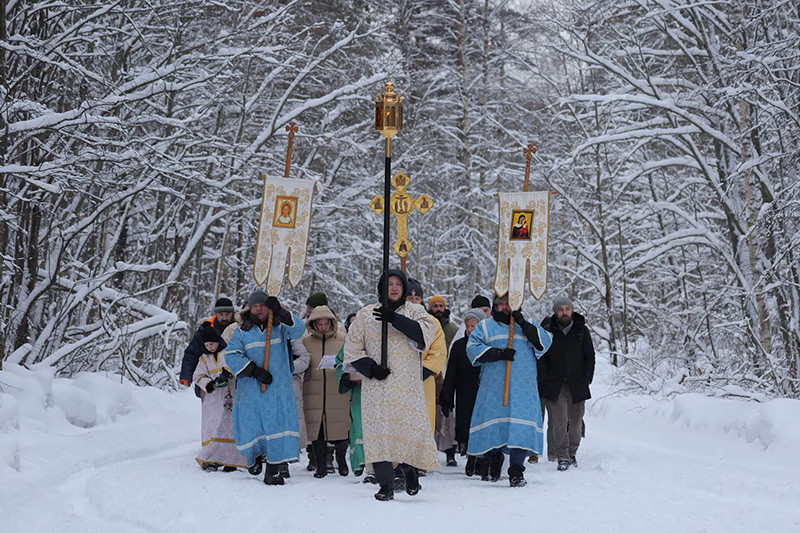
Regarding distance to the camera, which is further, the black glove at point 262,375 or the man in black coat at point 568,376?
the man in black coat at point 568,376

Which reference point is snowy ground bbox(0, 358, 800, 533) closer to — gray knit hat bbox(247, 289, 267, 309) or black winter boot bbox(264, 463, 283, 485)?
black winter boot bbox(264, 463, 283, 485)

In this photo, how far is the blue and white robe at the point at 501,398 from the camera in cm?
877

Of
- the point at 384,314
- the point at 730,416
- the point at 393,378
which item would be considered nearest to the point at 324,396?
the point at 393,378

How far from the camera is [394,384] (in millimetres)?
7879

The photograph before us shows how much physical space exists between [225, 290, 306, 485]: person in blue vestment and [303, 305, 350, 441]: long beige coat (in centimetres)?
71

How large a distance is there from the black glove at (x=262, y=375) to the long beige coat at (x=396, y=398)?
3.67 ft

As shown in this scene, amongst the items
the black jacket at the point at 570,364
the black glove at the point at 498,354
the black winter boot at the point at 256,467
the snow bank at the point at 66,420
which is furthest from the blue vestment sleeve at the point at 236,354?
the black jacket at the point at 570,364

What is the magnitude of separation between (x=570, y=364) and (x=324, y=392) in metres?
2.58

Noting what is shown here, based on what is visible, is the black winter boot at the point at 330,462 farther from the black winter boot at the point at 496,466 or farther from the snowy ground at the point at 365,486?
the black winter boot at the point at 496,466

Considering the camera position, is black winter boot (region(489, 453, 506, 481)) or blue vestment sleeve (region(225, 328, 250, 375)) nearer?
blue vestment sleeve (region(225, 328, 250, 375))

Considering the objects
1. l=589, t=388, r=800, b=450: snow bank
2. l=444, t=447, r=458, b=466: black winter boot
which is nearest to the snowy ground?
l=589, t=388, r=800, b=450: snow bank

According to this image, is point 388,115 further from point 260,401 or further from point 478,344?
point 260,401

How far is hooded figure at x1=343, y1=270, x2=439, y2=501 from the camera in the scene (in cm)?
770

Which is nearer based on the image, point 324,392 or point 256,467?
point 256,467
